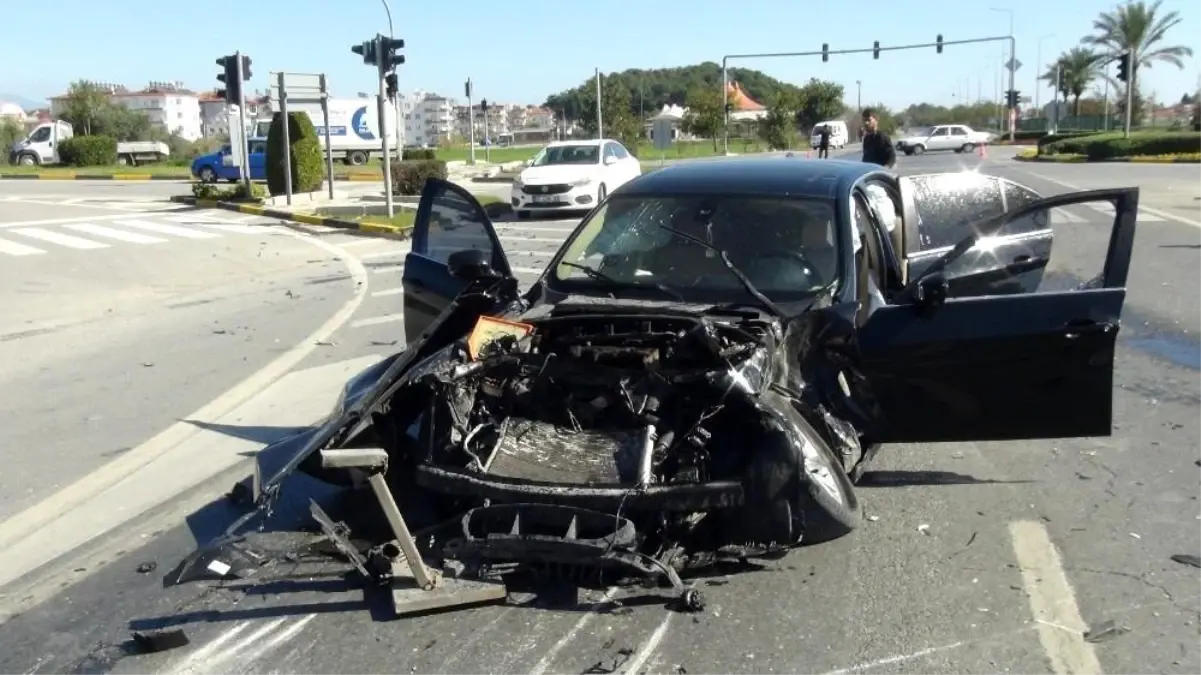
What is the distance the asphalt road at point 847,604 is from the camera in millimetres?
4109

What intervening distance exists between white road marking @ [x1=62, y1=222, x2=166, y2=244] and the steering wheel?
1618 cm

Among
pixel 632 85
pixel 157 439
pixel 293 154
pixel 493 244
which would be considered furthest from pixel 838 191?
pixel 632 85

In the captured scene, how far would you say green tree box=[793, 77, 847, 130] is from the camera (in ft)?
255

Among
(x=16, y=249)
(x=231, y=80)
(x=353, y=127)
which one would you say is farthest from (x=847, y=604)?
(x=353, y=127)

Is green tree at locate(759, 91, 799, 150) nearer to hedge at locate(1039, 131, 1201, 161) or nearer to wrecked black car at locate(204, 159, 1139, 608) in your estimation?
hedge at locate(1039, 131, 1201, 161)

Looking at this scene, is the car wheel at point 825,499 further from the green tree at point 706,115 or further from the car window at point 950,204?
the green tree at point 706,115

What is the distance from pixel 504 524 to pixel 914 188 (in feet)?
13.6

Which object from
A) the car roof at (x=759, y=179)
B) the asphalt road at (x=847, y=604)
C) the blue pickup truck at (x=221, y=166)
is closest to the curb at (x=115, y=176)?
the blue pickup truck at (x=221, y=166)

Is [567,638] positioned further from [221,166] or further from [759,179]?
[221,166]

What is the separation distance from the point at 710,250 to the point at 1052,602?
2.47 m

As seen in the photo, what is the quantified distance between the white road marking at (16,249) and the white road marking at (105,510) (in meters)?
11.6

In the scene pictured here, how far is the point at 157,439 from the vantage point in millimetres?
7500

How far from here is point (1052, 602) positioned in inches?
178

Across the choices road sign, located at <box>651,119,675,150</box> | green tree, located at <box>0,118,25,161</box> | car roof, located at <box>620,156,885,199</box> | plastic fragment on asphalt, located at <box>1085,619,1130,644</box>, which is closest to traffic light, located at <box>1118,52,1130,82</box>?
road sign, located at <box>651,119,675,150</box>
